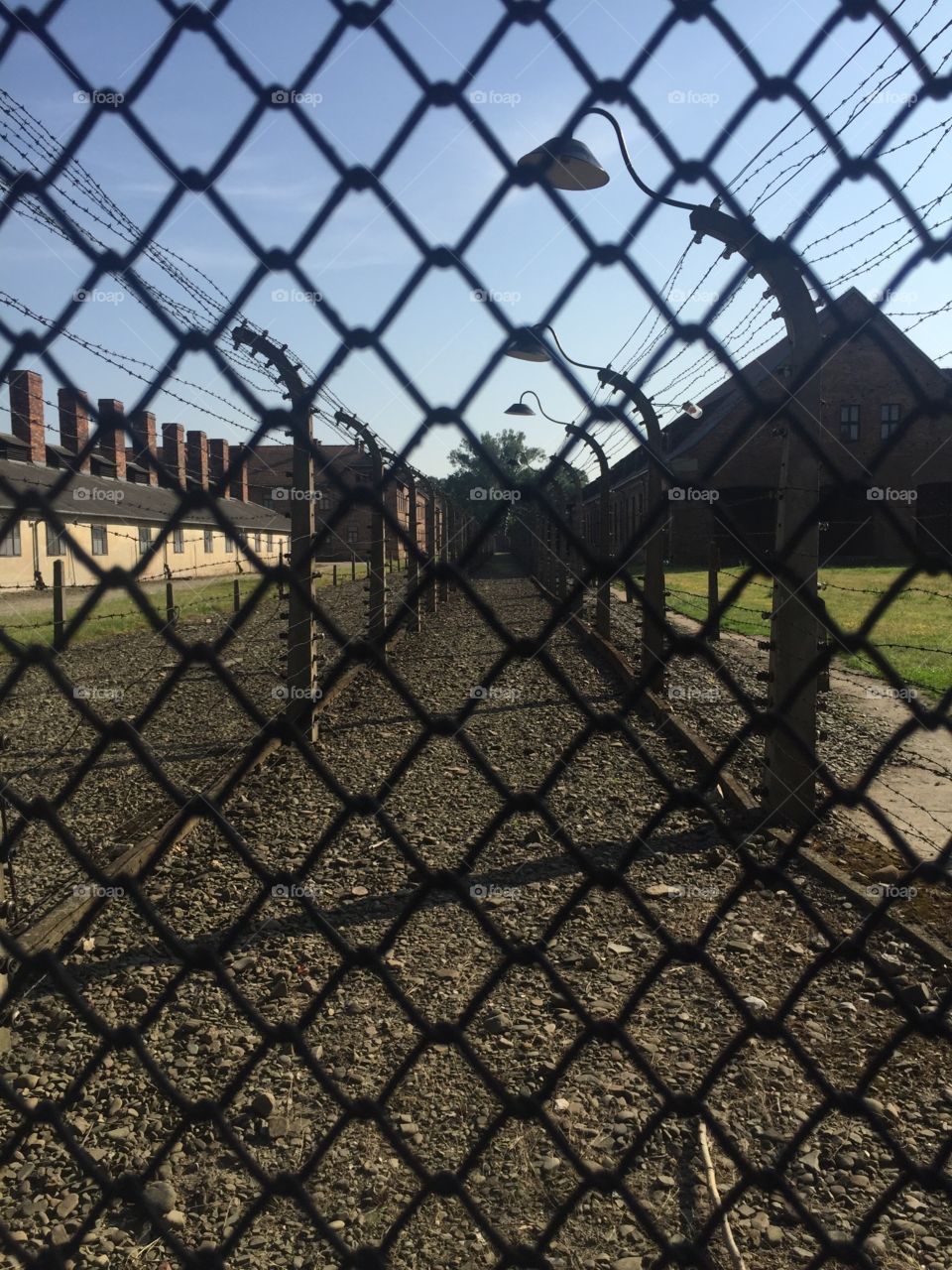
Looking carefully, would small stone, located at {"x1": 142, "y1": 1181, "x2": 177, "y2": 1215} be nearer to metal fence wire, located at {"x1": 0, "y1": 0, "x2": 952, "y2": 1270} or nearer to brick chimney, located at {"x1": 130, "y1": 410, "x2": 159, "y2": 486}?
metal fence wire, located at {"x1": 0, "y1": 0, "x2": 952, "y2": 1270}

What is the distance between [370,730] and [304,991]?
5231 mm

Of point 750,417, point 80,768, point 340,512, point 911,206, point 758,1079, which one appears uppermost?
point 911,206

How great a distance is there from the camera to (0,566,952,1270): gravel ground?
1547 mm

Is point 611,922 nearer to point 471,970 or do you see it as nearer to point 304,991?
point 471,970

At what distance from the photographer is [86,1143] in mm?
3158

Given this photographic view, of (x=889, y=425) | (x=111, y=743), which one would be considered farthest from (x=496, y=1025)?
(x=889, y=425)

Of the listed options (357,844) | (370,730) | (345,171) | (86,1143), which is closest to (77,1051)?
(86,1143)

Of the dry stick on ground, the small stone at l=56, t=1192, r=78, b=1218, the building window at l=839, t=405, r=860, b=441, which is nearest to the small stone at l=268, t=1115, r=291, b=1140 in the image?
the small stone at l=56, t=1192, r=78, b=1218

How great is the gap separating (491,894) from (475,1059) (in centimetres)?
43

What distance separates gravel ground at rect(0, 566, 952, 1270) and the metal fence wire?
0.05 ft

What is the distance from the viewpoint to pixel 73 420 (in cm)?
221

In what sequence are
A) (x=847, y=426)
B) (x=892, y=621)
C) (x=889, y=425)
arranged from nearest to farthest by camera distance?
(x=889, y=425), (x=847, y=426), (x=892, y=621)

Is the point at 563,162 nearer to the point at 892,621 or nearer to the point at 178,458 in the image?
the point at 178,458

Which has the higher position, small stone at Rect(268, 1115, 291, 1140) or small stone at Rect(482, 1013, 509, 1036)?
small stone at Rect(482, 1013, 509, 1036)
